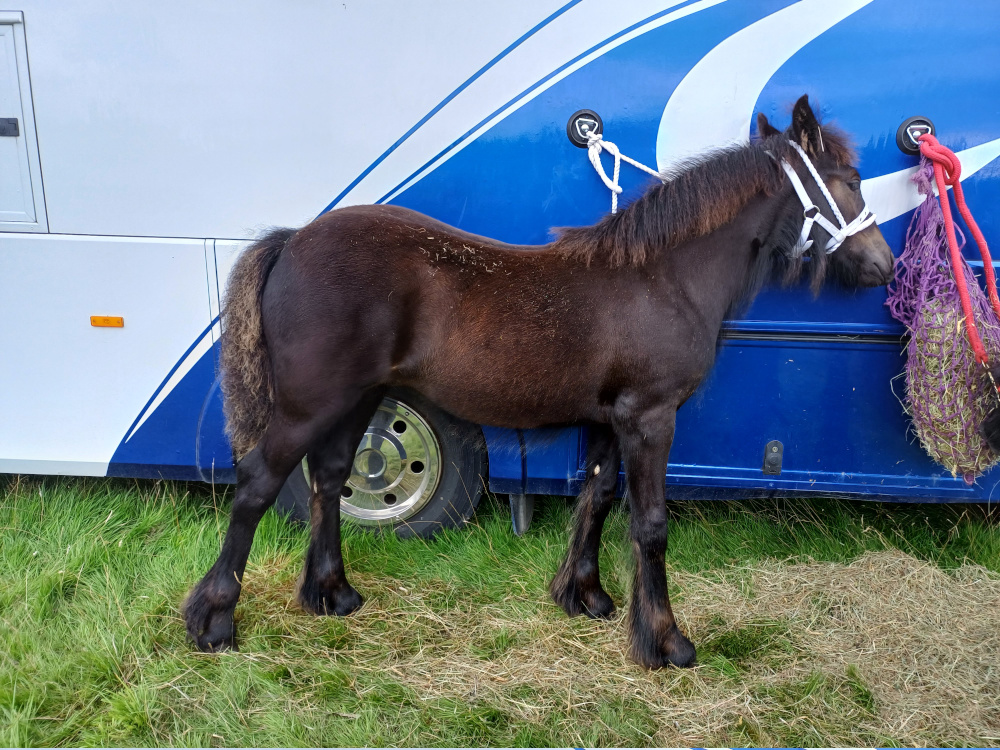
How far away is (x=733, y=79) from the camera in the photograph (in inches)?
121

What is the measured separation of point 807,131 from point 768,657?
2.05 m

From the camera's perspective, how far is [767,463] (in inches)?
133

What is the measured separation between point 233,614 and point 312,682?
478 mm

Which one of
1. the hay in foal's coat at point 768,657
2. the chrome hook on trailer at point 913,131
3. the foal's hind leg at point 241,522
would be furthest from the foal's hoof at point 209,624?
the chrome hook on trailer at point 913,131

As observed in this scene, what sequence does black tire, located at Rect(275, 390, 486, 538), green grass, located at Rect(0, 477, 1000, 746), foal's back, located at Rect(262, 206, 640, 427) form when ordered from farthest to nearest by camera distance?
1. black tire, located at Rect(275, 390, 486, 538)
2. foal's back, located at Rect(262, 206, 640, 427)
3. green grass, located at Rect(0, 477, 1000, 746)

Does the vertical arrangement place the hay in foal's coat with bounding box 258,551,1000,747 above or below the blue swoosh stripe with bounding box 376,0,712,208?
below

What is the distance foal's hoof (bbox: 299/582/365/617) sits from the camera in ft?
10.0

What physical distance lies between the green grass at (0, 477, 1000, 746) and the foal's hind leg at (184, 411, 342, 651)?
0.34ft

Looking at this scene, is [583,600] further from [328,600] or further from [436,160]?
[436,160]

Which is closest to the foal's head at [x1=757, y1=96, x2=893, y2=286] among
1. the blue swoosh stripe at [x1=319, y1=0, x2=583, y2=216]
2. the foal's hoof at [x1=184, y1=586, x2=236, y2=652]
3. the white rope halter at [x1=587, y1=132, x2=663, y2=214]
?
the white rope halter at [x1=587, y1=132, x2=663, y2=214]

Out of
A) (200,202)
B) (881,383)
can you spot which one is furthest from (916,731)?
(200,202)

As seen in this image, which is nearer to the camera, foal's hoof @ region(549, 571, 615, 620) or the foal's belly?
the foal's belly

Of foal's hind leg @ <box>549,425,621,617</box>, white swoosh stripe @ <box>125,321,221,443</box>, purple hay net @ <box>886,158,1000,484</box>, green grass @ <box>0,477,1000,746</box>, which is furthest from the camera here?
white swoosh stripe @ <box>125,321,221,443</box>

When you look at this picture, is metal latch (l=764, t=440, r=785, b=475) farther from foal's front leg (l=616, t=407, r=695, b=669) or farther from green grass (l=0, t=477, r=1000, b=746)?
foal's front leg (l=616, t=407, r=695, b=669)
